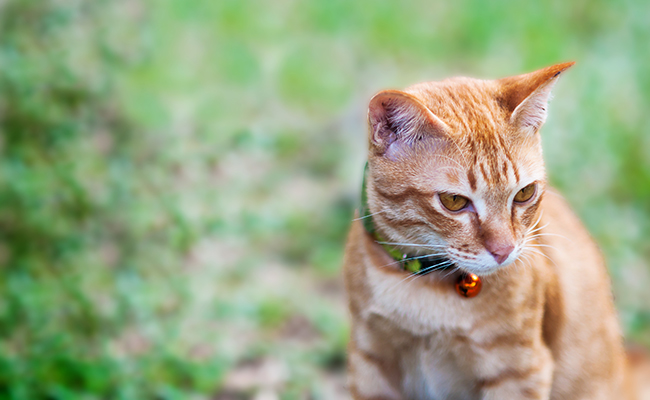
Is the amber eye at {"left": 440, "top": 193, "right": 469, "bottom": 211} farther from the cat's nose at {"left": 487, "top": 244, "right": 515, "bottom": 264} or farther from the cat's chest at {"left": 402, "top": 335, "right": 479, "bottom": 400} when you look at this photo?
the cat's chest at {"left": 402, "top": 335, "right": 479, "bottom": 400}

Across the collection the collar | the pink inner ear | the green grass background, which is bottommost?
the collar

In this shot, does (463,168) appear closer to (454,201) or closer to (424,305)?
(454,201)

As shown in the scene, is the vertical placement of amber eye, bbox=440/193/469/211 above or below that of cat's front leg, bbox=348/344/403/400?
above

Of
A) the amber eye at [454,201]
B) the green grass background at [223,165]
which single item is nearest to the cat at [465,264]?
the amber eye at [454,201]

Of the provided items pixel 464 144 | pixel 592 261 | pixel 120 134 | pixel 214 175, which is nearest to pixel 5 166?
pixel 120 134

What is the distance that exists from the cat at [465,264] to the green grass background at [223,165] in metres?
1.25

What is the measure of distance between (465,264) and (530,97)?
439 millimetres

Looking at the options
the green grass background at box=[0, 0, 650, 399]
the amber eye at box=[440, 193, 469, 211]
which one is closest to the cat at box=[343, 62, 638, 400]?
the amber eye at box=[440, 193, 469, 211]

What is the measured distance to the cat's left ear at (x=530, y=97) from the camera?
1.49 m

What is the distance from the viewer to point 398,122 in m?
1.55

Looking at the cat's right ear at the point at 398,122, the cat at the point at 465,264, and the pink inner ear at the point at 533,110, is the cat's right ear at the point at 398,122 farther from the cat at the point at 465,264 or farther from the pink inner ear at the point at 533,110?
the pink inner ear at the point at 533,110

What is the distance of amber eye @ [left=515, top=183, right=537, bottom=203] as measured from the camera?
154cm

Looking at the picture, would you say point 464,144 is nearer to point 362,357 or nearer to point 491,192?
point 491,192

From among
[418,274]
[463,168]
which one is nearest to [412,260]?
[418,274]
